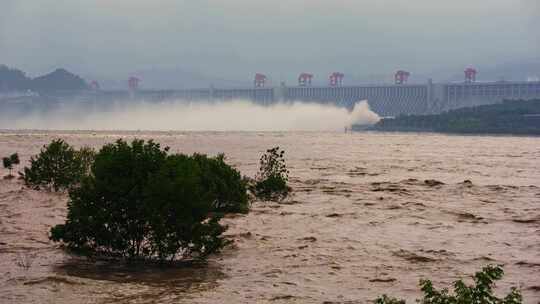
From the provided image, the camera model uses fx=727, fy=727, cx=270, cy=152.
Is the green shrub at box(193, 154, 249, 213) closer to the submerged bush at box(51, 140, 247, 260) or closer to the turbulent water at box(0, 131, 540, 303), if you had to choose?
the turbulent water at box(0, 131, 540, 303)

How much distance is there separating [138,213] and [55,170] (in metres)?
14.8

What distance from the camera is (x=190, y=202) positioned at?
49.4 feet

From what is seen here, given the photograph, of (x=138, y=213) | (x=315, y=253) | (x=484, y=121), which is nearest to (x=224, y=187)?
(x=315, y=253)

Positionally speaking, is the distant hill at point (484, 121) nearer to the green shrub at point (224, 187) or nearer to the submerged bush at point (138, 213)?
the green shrub at point (224, 187)

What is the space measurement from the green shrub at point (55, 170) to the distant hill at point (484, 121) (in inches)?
4954

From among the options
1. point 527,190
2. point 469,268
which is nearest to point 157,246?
point 469,268

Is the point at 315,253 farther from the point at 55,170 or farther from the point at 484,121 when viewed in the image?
the point at 484,121

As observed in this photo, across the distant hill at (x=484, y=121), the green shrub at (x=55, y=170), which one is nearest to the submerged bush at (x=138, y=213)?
the green shrub at (x=55, y=170)

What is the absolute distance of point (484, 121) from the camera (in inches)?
5910

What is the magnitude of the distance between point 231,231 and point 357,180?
19.3 metres

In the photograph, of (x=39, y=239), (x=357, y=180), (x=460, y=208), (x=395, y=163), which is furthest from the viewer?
(x=395, y=163)

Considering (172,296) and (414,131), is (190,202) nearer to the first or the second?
(172,296)

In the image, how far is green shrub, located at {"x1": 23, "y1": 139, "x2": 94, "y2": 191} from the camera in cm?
2828

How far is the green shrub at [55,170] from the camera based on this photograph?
2828 cm
